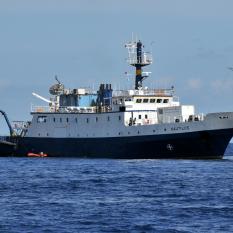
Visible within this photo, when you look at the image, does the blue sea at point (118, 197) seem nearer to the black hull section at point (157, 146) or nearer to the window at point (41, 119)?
the black hull section at point (157, 146)

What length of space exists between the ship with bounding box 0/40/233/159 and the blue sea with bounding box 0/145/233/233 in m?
4.97

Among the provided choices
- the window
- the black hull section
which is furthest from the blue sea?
the window

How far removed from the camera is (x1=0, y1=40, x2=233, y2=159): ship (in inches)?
3519

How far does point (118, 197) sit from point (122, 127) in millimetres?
38299

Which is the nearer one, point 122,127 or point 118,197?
point 118,197

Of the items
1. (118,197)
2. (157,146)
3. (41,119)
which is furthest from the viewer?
(41,119)

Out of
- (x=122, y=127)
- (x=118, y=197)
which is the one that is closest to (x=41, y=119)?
(x=122, y=127)

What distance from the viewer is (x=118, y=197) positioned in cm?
5519

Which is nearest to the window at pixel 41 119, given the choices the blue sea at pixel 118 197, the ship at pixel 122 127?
the ship at pixel 122 127

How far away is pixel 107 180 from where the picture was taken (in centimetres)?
6738

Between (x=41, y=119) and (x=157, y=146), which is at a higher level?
(x=41, y=119)

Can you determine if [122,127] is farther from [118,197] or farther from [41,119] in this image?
[118,197]

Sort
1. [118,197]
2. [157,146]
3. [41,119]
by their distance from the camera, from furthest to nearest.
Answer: [41,119]
[157,146]
[118,197]

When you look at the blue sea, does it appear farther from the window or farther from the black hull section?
the window
